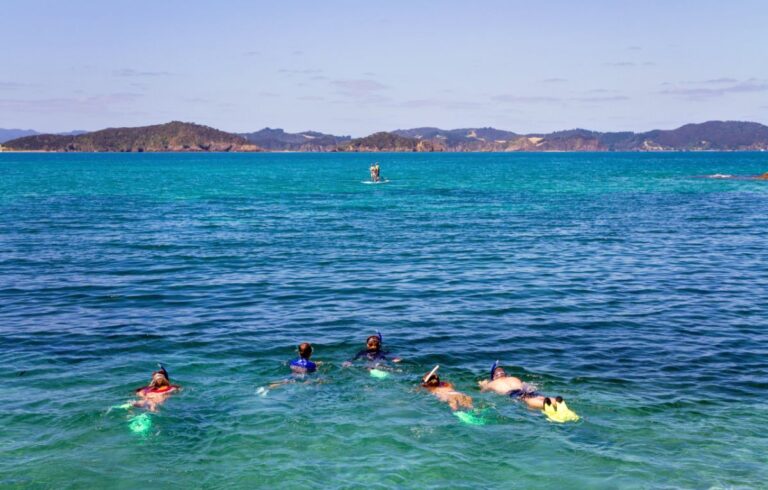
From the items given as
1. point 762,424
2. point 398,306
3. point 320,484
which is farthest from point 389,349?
point 762,424

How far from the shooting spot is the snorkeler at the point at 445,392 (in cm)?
1734

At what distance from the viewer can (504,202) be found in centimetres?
7569

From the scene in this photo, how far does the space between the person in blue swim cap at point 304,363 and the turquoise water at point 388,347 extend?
0.66m

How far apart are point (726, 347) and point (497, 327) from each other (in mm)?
7447

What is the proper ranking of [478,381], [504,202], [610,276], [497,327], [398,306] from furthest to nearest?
[504,202]
[610,276]
[398,306]
[497,327]
[478,381]

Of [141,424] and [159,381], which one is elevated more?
[159,381]

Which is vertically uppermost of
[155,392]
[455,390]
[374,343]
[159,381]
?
[374,343]

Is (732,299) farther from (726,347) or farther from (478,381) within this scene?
(478,381)

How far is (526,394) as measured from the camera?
1758cm

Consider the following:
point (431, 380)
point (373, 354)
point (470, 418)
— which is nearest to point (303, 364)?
point (373, 354)

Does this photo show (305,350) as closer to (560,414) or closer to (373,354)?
(373,354)

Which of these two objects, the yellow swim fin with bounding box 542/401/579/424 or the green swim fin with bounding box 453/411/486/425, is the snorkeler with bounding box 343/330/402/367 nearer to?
the green swim fin with bounding box 453/411/486/425

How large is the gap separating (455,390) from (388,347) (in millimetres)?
4300

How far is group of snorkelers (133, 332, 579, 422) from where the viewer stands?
16.5m
